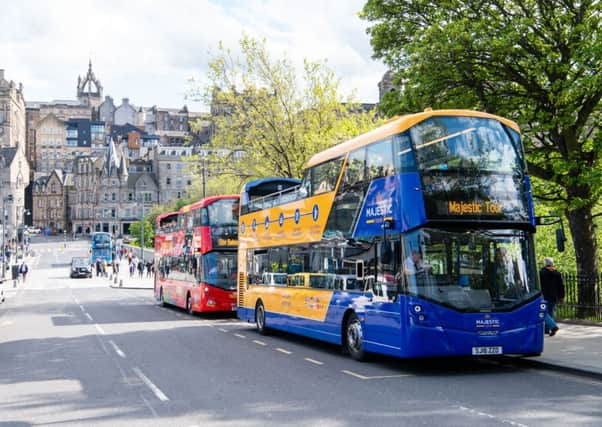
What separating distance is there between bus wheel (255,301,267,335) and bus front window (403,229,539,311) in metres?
9.13

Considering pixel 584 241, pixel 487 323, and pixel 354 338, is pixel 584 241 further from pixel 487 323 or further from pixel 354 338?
pixel 487 323

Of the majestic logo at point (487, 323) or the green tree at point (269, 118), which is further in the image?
the green tree at point (269, 118)

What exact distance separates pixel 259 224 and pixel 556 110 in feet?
28.1

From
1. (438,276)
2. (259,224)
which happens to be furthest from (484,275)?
(259,224)

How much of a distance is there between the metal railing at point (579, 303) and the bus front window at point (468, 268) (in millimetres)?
8564

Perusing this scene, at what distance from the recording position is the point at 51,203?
17862 cm

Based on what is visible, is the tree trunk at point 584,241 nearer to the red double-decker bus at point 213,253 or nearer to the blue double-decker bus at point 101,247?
the red double-decker bus at point 213,253

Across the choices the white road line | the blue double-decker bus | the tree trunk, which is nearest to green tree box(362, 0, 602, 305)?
the tree trunk

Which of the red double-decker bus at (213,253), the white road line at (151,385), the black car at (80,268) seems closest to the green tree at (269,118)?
the red double-decker bus at (213,253)

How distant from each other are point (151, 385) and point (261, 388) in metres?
1.78

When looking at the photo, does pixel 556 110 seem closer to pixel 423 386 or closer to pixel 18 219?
pixel 423 386

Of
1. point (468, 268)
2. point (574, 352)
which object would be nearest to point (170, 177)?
point (574, 352)

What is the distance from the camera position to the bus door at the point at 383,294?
42.8ft

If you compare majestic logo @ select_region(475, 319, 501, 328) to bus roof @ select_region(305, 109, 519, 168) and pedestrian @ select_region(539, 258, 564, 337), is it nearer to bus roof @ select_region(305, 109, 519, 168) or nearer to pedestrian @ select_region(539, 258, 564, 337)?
bus roof @ select_region(305, 109, 519, 168)
